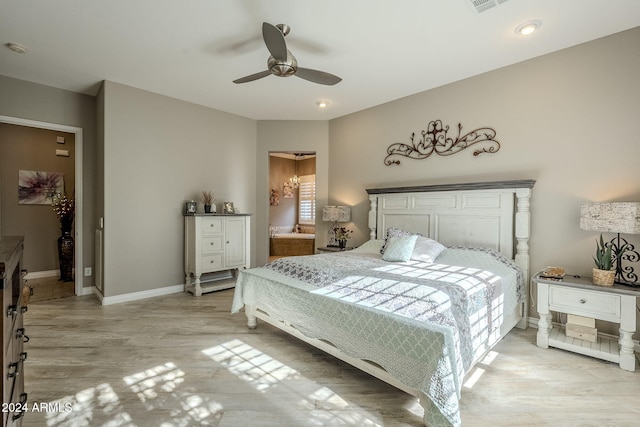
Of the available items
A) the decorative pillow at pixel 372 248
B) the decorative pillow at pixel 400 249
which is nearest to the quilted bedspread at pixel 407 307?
the decorative pillow at pixel 400 249

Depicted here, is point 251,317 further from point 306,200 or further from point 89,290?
point 306,200

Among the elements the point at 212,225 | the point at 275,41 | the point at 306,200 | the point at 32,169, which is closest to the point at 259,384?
the point at 275,41

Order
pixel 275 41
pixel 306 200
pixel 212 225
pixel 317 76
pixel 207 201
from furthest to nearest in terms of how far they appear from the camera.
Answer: pixel 306 200 → pixel 207 201 → pixel 212 225 → pixel 317 76 → pixel 275 41

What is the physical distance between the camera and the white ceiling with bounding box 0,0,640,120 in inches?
92.8

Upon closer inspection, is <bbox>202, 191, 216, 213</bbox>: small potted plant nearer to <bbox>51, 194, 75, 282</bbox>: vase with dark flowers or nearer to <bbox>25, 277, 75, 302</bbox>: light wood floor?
<bbox>25, 277, 75, 302</bbox>: light wood floor

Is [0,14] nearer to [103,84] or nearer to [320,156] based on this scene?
[103,84]

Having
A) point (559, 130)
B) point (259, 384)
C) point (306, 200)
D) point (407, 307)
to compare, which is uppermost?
point (559, 130)

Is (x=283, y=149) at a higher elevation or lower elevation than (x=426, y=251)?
higher

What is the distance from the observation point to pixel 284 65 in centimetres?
242

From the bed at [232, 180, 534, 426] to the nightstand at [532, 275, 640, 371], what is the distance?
0.88 feet

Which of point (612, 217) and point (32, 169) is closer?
point (612, 217)

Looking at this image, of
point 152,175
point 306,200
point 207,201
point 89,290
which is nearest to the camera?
point 152,175

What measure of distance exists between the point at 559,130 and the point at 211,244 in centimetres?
431

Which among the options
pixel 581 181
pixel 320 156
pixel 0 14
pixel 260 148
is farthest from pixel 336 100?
pixel 0 14
